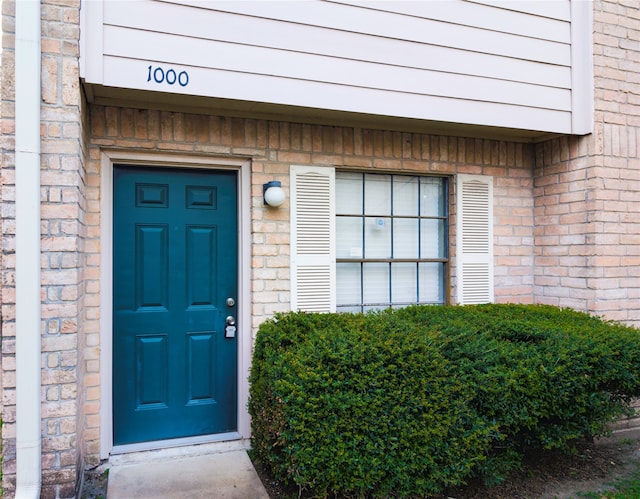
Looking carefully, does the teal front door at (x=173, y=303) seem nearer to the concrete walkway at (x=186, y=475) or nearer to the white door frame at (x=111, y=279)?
the white door frame at (x=111, y=279)

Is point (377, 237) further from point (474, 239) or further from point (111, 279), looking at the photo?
point (111, 279)

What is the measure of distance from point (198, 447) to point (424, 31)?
370cm

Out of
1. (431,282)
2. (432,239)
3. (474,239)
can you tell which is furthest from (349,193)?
(474,239)

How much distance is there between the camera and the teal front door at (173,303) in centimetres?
382

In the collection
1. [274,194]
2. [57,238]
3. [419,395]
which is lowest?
[419,395]

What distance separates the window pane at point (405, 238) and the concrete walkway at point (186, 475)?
2176mm

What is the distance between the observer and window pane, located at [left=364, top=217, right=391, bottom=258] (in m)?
4.48

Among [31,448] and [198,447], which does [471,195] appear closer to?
[198,447]

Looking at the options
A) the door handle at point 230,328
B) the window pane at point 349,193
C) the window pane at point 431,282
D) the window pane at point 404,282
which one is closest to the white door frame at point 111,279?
the door handle at point 230,328

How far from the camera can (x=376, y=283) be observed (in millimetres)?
4500

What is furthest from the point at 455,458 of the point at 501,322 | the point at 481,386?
the point at 501,322

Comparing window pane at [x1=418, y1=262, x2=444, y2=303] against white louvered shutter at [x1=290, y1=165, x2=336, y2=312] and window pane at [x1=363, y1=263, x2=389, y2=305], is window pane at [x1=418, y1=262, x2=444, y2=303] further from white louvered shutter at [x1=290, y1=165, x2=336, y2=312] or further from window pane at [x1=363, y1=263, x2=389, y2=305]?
white louvered shutter at [x1=290, y1=165, x2=336, y2=312]

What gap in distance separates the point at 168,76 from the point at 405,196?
7.66 ft

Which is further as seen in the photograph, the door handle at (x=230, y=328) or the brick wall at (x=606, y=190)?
the brick wall at (x=606, y=190)
